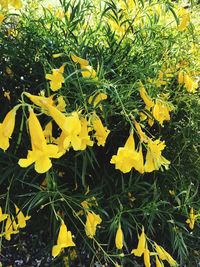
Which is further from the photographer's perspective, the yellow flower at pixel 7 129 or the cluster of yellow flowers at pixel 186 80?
the cluster of yellow flowers at pixel 186 80

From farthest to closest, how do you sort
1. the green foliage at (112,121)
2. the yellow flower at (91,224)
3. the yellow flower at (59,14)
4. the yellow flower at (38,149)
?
1. the yellow flower at (59,14)
2. the green foliage at (112,121)
3. the yellow flower at (91,224)
4. the yellow flower at (38,149)

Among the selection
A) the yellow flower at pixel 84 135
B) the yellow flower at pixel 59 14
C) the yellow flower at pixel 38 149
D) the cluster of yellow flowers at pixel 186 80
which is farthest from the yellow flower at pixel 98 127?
the yellow flower at pixel 59 14

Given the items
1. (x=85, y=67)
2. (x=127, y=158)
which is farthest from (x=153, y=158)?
(x=85, y=67)

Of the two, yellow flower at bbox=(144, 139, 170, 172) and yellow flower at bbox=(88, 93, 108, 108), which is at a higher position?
yellow flower at bbox=(88, 93, 108, 108)

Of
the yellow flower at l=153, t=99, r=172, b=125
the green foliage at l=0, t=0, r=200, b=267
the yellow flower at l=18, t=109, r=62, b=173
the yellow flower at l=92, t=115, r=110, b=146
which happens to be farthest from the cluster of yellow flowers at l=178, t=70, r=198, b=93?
the yellow flower at l=18, t=109, r=62, b=173

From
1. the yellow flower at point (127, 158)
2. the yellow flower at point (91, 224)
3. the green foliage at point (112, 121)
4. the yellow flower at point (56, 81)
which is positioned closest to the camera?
the yellow flower at point (127, 158)

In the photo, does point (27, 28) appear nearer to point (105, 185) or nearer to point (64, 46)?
point (64, 46)

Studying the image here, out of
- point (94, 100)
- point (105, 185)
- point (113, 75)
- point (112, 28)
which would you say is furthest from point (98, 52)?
point (105, 185)

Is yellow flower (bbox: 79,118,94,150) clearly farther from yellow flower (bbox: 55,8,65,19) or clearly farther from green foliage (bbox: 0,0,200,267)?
yellow flower (bbox: 55,8,65,19)

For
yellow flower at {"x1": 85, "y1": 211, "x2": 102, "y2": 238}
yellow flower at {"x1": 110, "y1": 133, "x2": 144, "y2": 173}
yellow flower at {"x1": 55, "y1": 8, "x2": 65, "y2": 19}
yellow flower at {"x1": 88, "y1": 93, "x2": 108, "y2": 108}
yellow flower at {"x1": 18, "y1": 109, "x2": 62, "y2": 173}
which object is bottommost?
yellow flower at {"x1": 85, "y1": 211, "x2": 102, "y2": 238}

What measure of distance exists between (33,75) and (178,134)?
2.15ft

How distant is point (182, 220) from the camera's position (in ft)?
6.31

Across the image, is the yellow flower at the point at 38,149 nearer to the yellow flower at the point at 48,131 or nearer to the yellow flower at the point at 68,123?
the yellow flower at the point at 68,123

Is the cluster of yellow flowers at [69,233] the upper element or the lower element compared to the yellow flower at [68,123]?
lower
